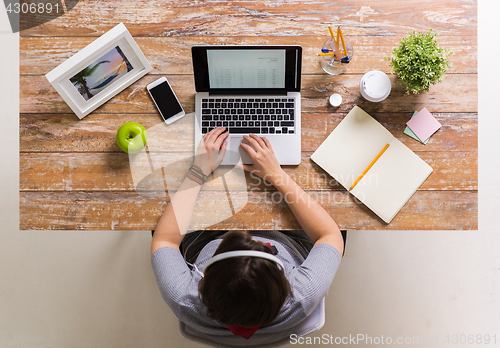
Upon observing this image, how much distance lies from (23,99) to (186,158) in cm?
62

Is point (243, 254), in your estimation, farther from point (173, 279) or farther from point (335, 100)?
point (335, 100)

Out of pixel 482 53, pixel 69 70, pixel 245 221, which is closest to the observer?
pixel 69 70

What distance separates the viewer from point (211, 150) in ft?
3.55

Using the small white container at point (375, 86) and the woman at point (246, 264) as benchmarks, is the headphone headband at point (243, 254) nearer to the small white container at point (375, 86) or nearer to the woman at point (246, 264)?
the woman at point (246, 264)

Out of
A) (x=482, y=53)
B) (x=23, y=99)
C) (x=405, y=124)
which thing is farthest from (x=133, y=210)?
(x=482, y=53)

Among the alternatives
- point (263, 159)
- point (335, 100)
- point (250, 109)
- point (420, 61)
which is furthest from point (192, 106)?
point (420, 61)

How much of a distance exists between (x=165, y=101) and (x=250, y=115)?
304 millimetres

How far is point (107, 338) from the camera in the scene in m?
1.73

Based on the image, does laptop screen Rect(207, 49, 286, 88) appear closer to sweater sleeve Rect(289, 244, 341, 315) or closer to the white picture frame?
the white picture frame

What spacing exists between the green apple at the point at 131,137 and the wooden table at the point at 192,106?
0.05 meters

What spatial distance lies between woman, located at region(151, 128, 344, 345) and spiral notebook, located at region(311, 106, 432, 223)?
0.48 feet

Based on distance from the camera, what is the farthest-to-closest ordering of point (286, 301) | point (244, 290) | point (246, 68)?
point (246, 68), point (286, 301), point (244, 290)

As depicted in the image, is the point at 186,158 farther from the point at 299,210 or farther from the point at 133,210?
the point at 299,210

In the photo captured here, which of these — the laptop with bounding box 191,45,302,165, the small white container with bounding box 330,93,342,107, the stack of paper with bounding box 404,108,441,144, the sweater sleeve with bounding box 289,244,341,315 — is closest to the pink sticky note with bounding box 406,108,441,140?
the stack of paper with bounding box 404,108,441,144
